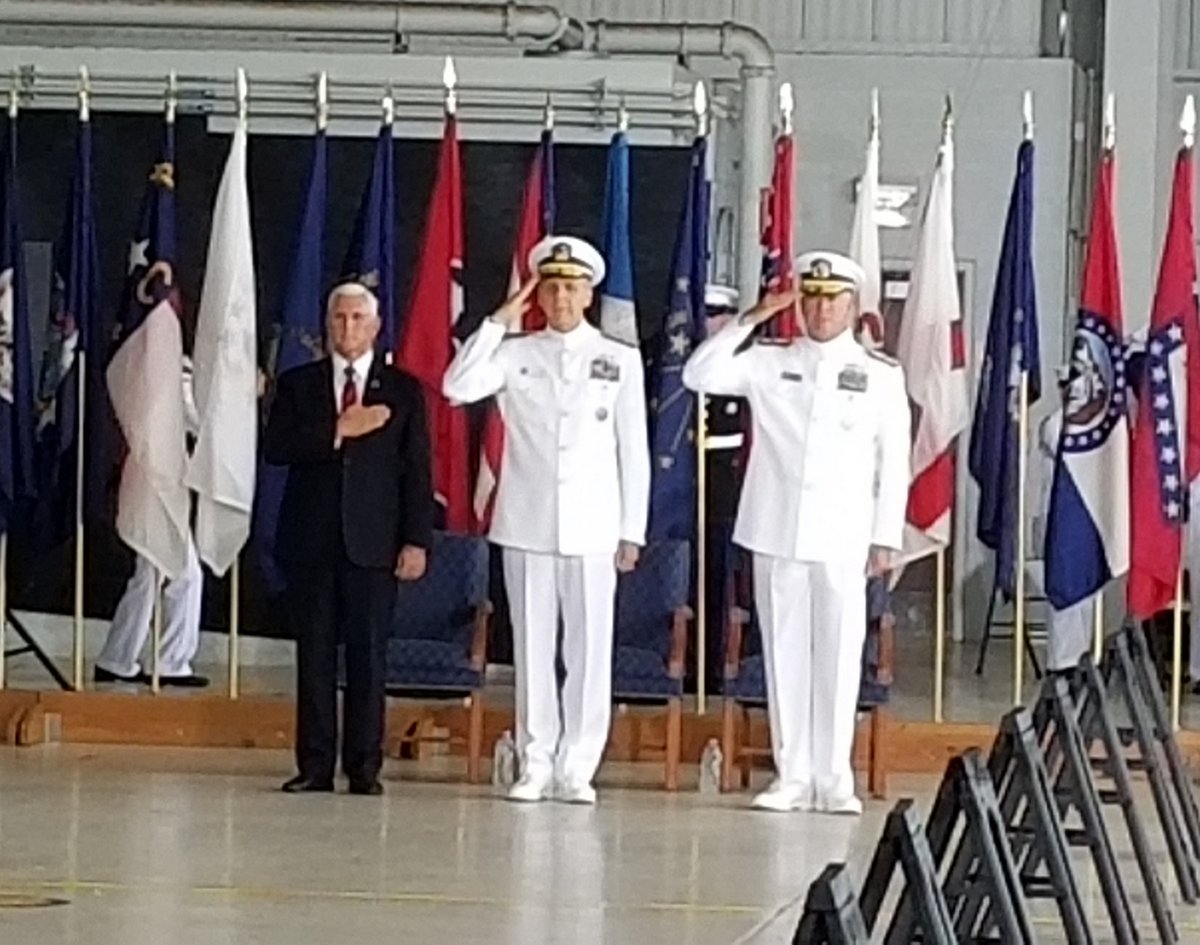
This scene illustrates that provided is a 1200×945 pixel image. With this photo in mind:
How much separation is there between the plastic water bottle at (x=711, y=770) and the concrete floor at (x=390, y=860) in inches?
5.4

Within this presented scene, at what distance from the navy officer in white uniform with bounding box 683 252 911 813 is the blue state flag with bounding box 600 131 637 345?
103cm

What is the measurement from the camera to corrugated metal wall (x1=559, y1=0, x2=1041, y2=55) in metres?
15.8

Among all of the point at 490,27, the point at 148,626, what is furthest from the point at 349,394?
the point at 490,27

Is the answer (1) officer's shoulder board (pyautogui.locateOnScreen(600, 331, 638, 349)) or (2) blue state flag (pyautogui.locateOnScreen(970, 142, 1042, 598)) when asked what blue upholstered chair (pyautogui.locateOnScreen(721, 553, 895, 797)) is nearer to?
(1) officer's shoulder board (pyautogui.locateOnScreen(600, 331, 638, 349))

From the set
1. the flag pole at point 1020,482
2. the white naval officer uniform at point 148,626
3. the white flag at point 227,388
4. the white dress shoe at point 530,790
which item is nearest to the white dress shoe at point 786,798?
the white dress shoe at point 530,790

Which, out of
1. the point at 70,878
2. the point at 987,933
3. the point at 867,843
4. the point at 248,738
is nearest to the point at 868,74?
the point at 248,738

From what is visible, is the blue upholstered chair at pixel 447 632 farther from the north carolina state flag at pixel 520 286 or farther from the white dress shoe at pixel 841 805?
the white dress shoe at pixel 841 805

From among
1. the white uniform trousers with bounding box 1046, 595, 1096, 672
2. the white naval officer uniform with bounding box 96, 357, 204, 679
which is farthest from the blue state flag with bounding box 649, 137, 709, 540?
the white naval officer uniform with bounding box 96, 357, 204, 679

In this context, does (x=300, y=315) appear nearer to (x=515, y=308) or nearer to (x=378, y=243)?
(x=378, y=243)

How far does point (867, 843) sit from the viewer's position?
765cm

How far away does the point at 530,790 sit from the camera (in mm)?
8406

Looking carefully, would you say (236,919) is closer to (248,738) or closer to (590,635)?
(590,635)

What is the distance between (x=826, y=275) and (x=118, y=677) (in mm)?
4136

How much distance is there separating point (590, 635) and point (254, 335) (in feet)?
Answer: 6.16
